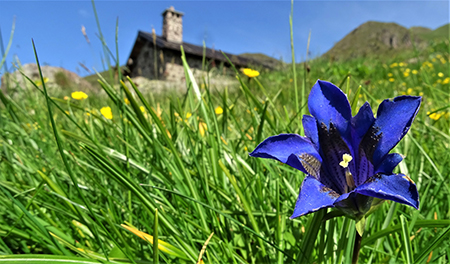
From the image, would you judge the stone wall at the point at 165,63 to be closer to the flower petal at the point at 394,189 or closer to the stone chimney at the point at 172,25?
the stone chimney at the point at 172,25

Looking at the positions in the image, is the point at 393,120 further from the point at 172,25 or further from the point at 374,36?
the point at 374,36

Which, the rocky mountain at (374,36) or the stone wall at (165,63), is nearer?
the stone wall at (165,63)

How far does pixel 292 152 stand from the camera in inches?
21.4

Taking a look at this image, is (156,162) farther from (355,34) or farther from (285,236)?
(355,34)

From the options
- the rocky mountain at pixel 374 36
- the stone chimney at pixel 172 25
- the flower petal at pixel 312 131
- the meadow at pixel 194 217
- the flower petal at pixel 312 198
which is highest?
the rocky mountain at pixel 374 36

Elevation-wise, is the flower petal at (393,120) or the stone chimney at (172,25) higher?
the stone chimney at (172,25)

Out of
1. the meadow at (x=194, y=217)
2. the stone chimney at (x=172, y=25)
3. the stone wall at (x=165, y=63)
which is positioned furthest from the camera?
the stone chimney at (x=172, y=25)

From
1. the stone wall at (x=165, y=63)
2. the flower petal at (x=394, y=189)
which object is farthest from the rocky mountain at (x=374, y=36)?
the flower petal at (x=394, y=189)

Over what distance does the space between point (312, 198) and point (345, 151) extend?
0.21m

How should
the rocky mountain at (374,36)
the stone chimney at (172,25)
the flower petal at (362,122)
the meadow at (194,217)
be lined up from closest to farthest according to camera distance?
the flower petal at (362,122) → the meadow at (194,217) → the stone chimney at (172,25) → the rocky mountain at (374,36)

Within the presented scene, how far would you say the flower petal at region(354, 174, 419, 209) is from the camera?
0.43 metres

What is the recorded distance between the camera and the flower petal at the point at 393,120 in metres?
0.51

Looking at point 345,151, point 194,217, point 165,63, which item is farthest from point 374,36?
point 345,151

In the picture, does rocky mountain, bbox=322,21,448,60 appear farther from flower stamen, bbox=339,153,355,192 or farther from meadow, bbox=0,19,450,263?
flower stamen, bbox=339,153,355,192
